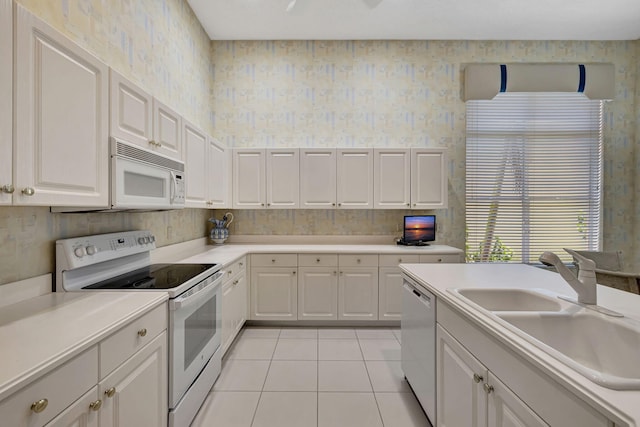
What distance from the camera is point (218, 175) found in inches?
126

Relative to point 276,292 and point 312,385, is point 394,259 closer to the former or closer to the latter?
point 276,292

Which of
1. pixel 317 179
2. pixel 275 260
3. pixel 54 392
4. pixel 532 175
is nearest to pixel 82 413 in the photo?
pixel 54 392

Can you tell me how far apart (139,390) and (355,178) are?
9.16 feet

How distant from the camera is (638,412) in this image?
2.02 ft

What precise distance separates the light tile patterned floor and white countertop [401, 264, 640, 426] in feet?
2.84

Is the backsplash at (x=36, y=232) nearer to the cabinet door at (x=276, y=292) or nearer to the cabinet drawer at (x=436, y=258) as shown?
the cabinet door at (x=276, y=292)

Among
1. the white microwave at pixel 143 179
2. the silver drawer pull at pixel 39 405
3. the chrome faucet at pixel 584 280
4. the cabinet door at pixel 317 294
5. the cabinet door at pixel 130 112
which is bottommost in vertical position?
the cabinet door at pixel 317 294

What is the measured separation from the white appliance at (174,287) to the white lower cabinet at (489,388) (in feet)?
4.42

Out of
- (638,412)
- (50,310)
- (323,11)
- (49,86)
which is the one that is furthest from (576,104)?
(50,310)

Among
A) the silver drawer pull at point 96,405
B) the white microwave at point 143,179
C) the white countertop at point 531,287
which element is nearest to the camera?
the white countertop at point 531,287

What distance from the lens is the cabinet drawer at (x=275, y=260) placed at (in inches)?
129

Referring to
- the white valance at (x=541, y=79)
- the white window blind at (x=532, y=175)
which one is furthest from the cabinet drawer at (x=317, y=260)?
the white valance at (x=541, y=79)

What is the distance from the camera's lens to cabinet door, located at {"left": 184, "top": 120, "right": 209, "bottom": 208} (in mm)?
2465

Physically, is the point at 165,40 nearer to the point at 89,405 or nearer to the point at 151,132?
the point at 151,132
